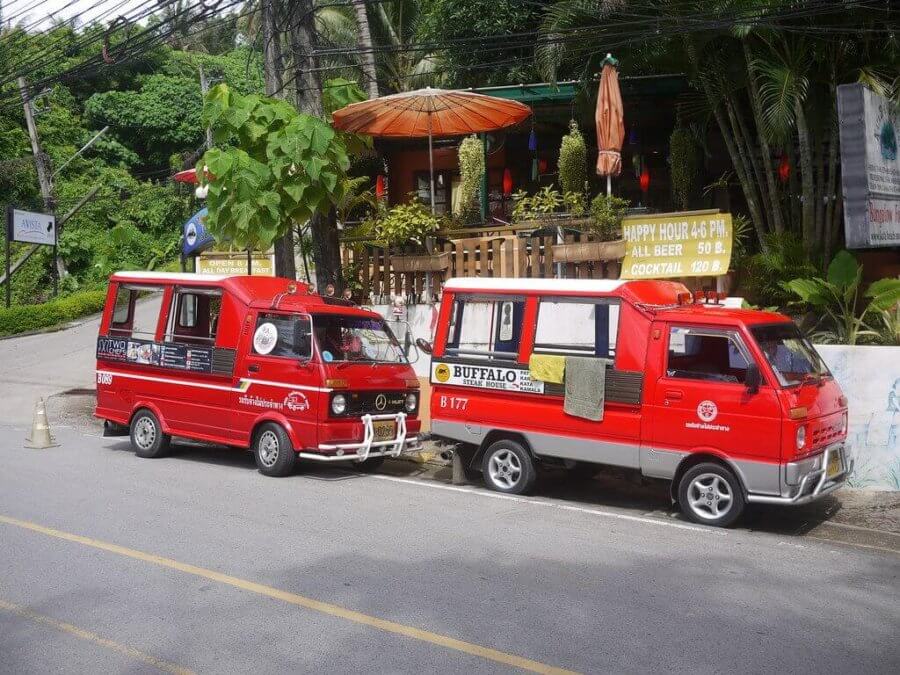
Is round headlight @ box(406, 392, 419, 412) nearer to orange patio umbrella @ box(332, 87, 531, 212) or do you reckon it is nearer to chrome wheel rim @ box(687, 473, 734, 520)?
chrome wheel rim @ box(687, 473, 734, 520)

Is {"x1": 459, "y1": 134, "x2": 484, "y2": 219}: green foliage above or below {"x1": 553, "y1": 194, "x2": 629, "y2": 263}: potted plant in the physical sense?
above

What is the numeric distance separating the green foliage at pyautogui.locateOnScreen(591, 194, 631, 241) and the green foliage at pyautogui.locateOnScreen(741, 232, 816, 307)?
6.35 feet

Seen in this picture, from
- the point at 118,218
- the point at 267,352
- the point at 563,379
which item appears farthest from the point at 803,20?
the point at 118,218

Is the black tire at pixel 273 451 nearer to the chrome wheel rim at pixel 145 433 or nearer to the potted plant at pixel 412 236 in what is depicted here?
the chrome wheel rim at pixel 145 433

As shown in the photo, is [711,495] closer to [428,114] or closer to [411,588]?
[411,588]

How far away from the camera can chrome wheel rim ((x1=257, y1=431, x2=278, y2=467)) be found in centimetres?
1145

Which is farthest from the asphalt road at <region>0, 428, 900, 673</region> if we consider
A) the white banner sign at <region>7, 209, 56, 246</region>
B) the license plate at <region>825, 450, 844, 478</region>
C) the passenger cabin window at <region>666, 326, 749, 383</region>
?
the white banner sign at <region>7, 209, 56, 246</region>

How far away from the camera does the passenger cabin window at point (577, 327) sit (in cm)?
982

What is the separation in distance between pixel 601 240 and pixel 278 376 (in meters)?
5.23

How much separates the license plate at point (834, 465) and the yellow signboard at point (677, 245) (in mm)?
3909

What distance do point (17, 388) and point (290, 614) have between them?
1603 centimetres

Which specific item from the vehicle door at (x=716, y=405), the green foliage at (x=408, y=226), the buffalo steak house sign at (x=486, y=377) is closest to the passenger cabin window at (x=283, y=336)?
the buffalo steak house sign at (x=486, y=377)

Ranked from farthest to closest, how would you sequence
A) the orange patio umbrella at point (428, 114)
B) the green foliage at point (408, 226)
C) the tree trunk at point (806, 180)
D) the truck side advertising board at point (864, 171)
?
the green foliage at point (408, 226) < the orange patio umbrella at point (428, 114) < the tree trunk at point (806, 180) < the truck side advertising board at point (864, 171)

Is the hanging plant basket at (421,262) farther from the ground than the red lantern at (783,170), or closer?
closer
